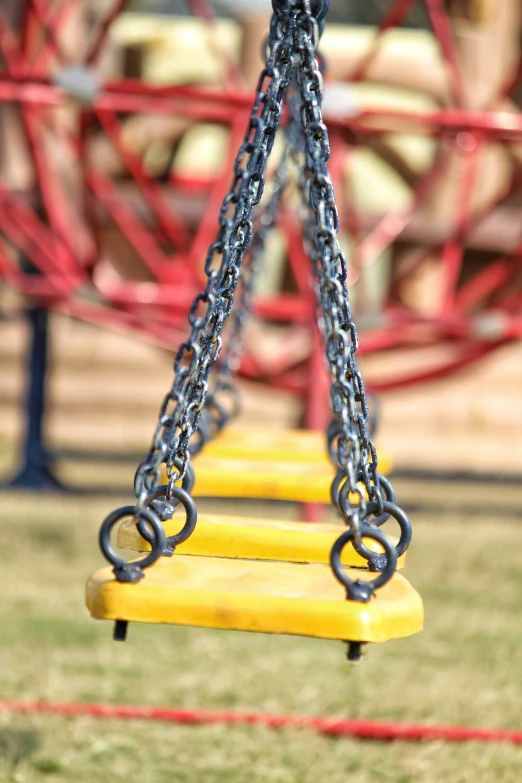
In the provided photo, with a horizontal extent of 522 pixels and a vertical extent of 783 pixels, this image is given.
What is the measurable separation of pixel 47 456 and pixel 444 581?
1.45 meters

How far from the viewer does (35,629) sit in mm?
2545

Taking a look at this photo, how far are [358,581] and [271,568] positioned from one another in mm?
181

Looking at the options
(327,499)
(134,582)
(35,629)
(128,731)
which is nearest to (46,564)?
(35,629)

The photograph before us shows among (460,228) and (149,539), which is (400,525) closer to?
(149,539)

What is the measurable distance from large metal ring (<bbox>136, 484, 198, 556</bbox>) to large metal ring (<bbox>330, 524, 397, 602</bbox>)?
171mm

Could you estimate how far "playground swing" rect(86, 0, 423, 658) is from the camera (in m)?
1.15

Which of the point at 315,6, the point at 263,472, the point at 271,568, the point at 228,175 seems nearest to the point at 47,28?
the point at 228,175

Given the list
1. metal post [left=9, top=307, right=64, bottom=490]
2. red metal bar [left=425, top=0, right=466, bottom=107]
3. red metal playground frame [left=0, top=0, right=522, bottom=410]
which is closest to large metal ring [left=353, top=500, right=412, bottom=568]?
red metal playground frame [left=0, top=0, right=522, bottom=410]

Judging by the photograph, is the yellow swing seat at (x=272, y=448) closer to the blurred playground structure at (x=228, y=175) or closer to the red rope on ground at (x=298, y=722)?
the red rope on ground at (x=298, y=722)

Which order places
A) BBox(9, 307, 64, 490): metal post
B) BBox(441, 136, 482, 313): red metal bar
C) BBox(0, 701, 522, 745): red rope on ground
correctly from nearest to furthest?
BBox(0, 701, 522, 745): red rope on ground, BBox(441, 136, 482, 313): red metal bar, BBox(9, 307, 64, 490): metal post

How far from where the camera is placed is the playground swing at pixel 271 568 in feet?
3.78

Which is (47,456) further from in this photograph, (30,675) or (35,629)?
(30,675)

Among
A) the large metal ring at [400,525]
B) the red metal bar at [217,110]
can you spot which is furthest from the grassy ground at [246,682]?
the red metal bar at [217,110]

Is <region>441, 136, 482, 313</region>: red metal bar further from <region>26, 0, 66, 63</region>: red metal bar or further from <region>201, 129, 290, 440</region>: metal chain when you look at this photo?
<region>201, 129, 290, 440</region>: metal chain
